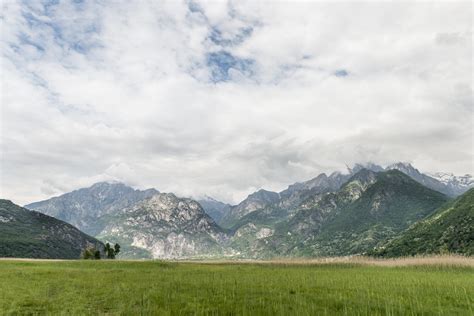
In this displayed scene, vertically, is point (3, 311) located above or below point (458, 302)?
above

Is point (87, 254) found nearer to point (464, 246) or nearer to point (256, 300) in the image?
point (256, 300)

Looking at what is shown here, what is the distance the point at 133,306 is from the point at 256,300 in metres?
12.0

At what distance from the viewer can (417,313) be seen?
28.0 m

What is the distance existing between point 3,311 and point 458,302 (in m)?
42.2

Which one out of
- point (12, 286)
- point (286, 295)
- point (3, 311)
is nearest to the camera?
point (3, 311)

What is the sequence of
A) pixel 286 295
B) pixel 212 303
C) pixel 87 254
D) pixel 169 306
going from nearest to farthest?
pixel 169 306, pixel 212 303, pixel 286 295, pixel 87 254

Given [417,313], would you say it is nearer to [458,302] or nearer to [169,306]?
[458,302]

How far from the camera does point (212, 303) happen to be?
31938 millimetres

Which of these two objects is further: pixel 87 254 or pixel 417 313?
pixel 87 254

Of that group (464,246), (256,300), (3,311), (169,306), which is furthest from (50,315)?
(464,246)

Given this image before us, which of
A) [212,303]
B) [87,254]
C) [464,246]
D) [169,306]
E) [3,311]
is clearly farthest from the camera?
[464,246]

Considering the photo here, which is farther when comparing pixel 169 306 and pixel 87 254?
pixel 87 254

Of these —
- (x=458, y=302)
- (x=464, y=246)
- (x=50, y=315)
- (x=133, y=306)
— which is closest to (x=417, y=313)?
(x=458, y=302)

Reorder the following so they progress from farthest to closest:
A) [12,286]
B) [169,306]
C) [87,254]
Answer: [87,254], [12,286], [169,306]
